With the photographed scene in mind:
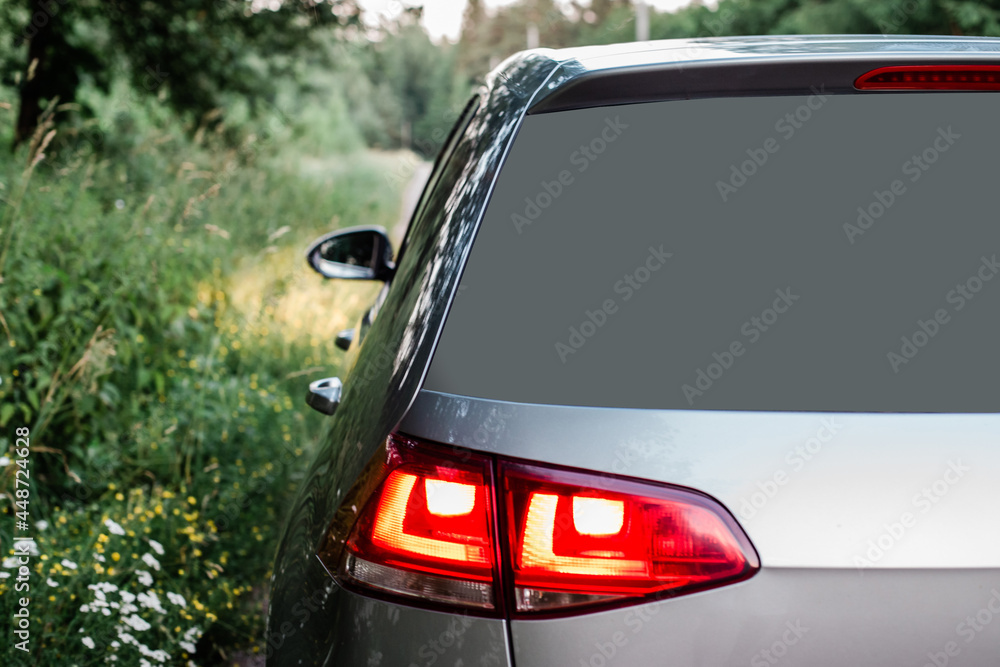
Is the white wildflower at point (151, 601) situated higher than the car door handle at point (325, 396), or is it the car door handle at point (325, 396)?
the car door handle at point (325, 396)

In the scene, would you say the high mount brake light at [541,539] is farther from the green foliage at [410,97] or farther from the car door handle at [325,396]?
the green foliage at [410,97]

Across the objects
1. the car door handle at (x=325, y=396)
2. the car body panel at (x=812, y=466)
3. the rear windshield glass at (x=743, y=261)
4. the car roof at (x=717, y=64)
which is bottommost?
the car door handle at (x=325, y=396)

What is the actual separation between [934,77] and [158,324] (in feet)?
13.9

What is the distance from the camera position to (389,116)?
61406mm

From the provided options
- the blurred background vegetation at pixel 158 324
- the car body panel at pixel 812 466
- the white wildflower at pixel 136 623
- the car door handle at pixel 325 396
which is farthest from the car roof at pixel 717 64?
the white wildflower at pixel 136 623

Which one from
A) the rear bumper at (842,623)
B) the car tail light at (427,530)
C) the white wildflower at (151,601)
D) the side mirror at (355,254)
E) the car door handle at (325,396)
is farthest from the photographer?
the side mirror at (355,254)

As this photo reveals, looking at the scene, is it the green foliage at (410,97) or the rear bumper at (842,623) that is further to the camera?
the green foliage at (410,97)

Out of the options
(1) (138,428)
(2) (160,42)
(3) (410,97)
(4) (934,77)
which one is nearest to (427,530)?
(4) (934,77)

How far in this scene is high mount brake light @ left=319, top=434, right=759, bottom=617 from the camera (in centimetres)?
117

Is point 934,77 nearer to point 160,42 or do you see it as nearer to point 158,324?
point 158,324

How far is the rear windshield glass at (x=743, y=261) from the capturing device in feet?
4.14

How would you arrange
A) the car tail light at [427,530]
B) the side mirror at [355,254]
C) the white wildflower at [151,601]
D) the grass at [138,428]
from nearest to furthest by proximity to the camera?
the car tail light at [427,530], the white wildflower at [151,601], the grass at [138,428], the side mirror at [355,254]

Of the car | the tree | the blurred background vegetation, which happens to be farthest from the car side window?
the tree

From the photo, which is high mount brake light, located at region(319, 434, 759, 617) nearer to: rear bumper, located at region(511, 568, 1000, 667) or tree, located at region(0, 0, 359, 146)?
rear bumper, located at region(511, 568, 1000, 667)
